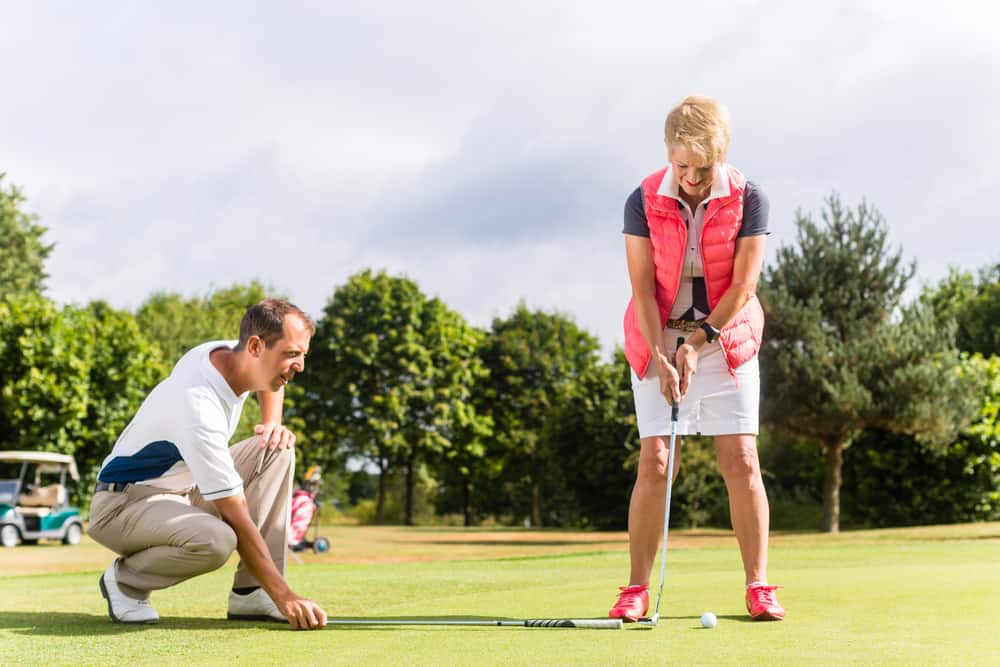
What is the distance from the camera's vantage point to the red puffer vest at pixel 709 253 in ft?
16.8


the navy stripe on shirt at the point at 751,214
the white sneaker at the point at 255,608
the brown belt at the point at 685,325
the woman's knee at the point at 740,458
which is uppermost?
the navy stripe on shirt at the point at 751,214

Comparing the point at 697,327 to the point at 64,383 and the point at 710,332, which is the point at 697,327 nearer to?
the point at 710,332

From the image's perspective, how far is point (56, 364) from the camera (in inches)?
1146

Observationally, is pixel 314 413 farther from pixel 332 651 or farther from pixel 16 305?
pixel 332 651

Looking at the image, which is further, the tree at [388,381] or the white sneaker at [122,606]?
the tree at [388,381]

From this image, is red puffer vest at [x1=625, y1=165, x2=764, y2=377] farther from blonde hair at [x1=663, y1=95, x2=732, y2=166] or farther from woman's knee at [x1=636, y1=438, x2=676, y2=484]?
woman's knee at [x1=636, y1=438, x2=676, y2=484]

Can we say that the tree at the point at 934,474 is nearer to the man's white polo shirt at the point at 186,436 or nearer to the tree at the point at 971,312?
the tree at the point at 971,312

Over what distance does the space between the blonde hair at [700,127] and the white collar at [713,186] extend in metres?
0.08

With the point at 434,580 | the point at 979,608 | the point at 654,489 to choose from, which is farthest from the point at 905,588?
the point at 434,580

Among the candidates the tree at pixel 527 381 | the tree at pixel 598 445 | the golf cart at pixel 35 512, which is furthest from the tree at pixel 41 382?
the tree at pixel 527 381

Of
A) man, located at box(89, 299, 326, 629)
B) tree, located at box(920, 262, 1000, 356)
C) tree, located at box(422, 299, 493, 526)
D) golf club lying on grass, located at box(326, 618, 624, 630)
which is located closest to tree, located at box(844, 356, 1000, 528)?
tree, located at box(920, 262, 1000, 356)

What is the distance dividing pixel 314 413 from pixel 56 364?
1939 centimetres

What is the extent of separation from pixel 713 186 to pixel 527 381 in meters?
45.5

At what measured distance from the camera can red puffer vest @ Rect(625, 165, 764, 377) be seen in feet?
Answer: 16.8
